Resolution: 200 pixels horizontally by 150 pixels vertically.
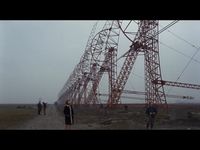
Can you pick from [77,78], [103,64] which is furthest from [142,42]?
[77,78]

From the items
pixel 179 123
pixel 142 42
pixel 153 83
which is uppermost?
pixel 142 42

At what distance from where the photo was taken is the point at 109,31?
4300 cm

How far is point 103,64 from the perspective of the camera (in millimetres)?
48625

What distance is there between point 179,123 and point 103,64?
21610 millimetres
